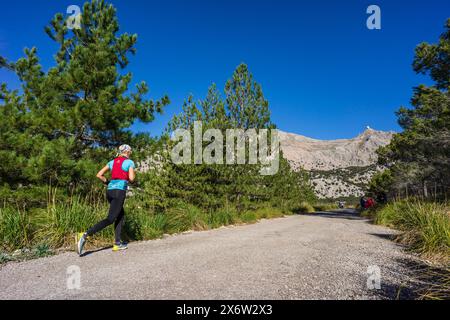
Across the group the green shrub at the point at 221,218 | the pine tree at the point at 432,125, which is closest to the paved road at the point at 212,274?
the green shrub at the point at 221,218

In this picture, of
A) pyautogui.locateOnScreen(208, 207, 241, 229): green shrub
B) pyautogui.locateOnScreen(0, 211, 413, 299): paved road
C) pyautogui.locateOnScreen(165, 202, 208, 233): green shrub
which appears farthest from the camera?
pyautogui.locateOnScreen(208, 207, 241, 229): green shrub

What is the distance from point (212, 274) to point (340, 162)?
445 feet

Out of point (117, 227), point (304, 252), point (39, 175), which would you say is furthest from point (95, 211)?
point (304, 252)

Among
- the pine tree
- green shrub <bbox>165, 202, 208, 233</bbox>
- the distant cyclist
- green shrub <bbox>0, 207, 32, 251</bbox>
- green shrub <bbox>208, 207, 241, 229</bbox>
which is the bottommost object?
green shrub <bbox>208, 207, 241, 229</bbox>

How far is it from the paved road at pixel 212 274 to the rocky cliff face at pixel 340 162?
287 feet

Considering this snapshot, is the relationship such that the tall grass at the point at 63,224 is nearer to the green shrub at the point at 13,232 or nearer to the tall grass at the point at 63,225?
the tall grass at the point at 63,225

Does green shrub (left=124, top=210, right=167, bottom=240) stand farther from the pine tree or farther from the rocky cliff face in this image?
the rocky cliff face

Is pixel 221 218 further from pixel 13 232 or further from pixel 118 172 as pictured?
pixel 13 232

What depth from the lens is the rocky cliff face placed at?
3735 inches

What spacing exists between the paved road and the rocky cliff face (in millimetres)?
87624

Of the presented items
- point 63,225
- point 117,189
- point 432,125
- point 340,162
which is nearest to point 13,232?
point 63,225

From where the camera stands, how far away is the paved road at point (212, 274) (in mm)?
3059

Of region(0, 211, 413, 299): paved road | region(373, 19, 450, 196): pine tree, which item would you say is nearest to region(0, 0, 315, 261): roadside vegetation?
region(0, 211, 413, 299): paved road

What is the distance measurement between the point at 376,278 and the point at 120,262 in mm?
3620
